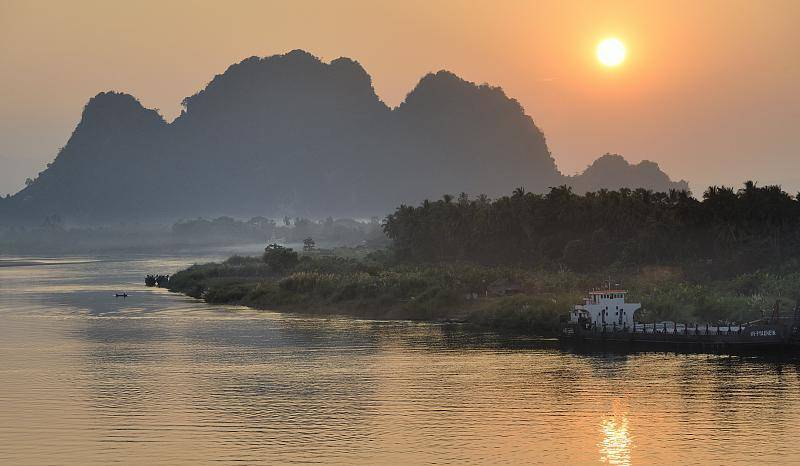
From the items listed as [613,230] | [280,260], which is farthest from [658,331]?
[280,260]

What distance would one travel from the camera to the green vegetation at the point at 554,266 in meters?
97.3

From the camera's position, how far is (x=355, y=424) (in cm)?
5488

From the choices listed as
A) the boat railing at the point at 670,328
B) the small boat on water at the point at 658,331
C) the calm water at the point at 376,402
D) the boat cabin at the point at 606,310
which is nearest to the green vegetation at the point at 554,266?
the boat cabin at the point at 606,310

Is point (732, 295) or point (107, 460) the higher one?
point (732, 295)

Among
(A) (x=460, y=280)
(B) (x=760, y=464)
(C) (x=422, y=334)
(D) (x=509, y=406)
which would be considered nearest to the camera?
(B) (x=760, y=464)

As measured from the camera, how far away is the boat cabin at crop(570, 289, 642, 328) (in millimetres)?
88438

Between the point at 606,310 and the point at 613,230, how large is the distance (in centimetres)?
4902

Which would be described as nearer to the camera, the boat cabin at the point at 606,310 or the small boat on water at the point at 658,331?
the small boat on water at the point at 658,331

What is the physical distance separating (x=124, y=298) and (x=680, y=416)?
9779 centimetres

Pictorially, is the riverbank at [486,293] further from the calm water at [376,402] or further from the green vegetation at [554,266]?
the calm water at [376,402]

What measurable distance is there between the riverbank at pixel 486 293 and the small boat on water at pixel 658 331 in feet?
10.9

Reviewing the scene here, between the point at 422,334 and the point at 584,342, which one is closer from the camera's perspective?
the point at 584,342

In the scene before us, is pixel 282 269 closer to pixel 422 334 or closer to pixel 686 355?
pixel 422 334

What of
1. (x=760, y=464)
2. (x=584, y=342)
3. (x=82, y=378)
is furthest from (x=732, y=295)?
(x=82, y=378)
